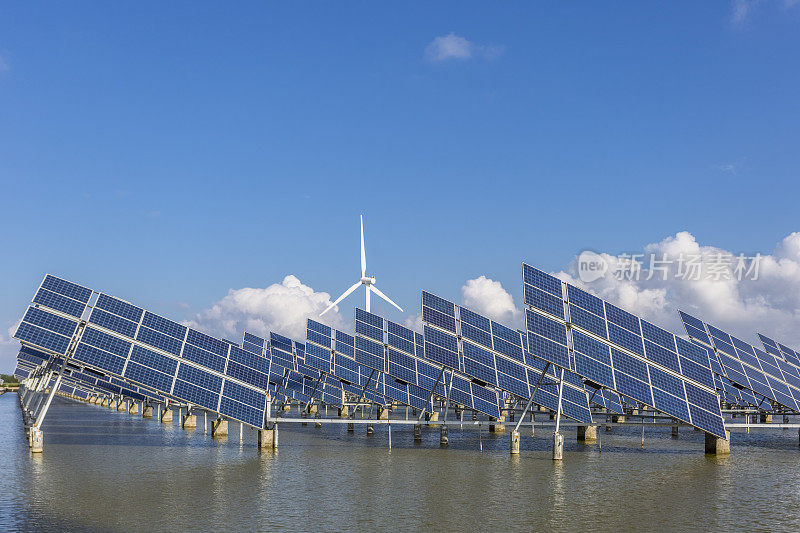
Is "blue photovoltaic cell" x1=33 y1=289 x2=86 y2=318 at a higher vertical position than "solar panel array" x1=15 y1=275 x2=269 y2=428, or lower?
higher

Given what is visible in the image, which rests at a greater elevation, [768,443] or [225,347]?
[225,347]

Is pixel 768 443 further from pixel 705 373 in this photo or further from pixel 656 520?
pixel 656 520

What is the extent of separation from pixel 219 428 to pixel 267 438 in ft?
46.7

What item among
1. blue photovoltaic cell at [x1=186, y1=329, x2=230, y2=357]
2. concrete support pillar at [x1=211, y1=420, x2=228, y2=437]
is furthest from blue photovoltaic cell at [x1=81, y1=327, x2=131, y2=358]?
concrete support pillar at [x1=211, y1=420, x2=228, y2=437]

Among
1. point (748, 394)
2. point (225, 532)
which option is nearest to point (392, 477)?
point (225, 532)

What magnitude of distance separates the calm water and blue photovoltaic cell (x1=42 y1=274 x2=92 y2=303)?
37.5 feet

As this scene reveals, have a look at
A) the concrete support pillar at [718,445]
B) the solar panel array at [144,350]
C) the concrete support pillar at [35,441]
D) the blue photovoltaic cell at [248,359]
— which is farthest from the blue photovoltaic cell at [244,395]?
the concrete support pillar at [718,445]

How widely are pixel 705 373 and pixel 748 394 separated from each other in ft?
81.1

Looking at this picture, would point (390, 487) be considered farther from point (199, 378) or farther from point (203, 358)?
point (203, 358)

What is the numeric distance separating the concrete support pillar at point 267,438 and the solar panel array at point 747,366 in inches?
1634

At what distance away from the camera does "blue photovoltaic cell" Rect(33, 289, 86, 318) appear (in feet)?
165

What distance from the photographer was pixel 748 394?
72.2 metres

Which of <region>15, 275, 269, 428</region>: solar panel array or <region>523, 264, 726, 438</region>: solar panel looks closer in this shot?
<region>523, 264, 726, 438</region>: solar panel

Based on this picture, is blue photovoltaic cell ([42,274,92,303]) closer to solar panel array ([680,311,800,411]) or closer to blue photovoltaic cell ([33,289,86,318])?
blue photovoltaic cell ([33,289,86,318])
